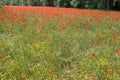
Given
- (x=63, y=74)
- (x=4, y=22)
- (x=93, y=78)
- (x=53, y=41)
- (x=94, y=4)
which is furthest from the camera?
(x=94, y=4)

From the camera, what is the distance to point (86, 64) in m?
7.16

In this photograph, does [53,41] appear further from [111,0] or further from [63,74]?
[111,0]

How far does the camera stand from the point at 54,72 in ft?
23.2

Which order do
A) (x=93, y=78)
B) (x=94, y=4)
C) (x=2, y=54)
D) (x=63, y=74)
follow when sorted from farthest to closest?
(x=94, y=4), (x=2, y=54), (x=63, y=74), (x=93, y=78)

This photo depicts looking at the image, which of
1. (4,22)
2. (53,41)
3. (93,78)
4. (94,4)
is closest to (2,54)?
(53,41)

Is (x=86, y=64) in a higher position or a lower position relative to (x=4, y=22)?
lower

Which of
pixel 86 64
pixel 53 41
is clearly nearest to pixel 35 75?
pixel 86 64

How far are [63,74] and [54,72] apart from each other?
0.27m

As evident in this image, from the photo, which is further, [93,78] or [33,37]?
[33,37]

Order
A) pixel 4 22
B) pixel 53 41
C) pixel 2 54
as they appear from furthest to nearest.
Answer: pixel 4 22, pixel 53 41, pixel 2 54

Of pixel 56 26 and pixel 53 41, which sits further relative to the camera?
pixel 56 26

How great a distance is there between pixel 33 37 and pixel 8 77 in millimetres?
3700

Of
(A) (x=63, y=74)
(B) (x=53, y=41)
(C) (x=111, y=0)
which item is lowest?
(A) (x=63, y=74)

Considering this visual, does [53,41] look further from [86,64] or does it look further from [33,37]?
[86,64]
